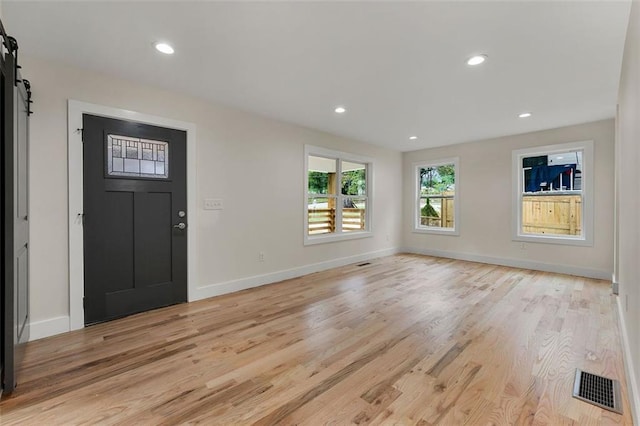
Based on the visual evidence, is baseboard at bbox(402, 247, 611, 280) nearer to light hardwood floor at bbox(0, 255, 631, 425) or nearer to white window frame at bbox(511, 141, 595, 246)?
white window frame at bbox(511, 141, 595, 246)

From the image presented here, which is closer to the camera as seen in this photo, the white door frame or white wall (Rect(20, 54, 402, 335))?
white wall (Rect(20, 54, 402, 335))

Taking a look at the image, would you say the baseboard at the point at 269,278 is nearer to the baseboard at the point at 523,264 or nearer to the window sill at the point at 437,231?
the window sill at the point at 437,231

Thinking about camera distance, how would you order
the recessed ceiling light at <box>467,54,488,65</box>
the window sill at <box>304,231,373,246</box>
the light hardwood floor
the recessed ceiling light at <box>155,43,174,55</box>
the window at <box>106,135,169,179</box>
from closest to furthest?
the light hardwood floor, the recessed ceiling light at <box>155,43,174,55</box>, the recessed ceiling light at <box>467,54,488,65</box>, the window at <box>106,135,169,179</box>, the window sill at <box>304,231,373,246</box>

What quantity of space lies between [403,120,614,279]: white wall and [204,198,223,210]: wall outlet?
15.6 feet

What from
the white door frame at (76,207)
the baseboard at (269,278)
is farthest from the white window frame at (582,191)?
the white door frame at (76,207)

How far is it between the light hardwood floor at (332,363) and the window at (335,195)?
192cm

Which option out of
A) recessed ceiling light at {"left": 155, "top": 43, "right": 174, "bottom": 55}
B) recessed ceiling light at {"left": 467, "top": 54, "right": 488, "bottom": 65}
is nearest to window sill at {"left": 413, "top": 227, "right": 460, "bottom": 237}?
recessed ceiling light at {"left": 467, "top": 54, "right": 488, "bottom": 65}

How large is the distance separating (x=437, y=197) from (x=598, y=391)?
5.16 meters

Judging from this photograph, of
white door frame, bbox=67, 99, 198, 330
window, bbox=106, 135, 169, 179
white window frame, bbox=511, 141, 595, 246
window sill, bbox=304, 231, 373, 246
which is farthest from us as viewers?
window sill, bbox=304, 231, 373, 246

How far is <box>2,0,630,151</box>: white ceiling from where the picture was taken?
199cm

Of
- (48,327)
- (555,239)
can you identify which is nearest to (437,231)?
(555,239)

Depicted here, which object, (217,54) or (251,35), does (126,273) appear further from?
(251,35)

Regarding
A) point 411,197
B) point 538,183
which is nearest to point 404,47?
point 538,183

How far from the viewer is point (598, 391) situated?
1.83 meters
